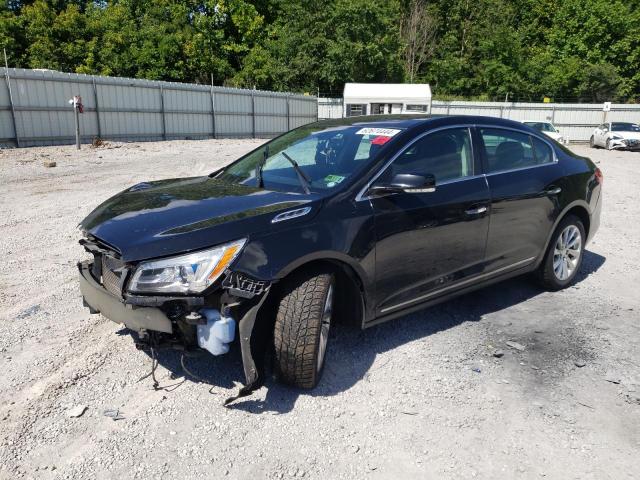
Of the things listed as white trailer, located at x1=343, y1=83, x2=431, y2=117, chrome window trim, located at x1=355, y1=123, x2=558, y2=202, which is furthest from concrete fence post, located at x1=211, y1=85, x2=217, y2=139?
chrome window trim, located at x1=355, y1=123, x2=558, y2=202

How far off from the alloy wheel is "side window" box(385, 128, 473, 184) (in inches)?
59.7

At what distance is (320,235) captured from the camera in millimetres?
3074

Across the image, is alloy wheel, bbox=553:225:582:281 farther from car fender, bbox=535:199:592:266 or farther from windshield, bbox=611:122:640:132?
windshield, bbox=611:122:640:132

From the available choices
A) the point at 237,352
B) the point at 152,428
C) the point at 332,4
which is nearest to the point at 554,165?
the point at 237,352

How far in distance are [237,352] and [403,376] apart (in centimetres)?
114

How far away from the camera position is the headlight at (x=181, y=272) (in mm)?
2732

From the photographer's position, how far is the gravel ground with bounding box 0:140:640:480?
2.62 meters

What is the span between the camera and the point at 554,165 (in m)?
4.77

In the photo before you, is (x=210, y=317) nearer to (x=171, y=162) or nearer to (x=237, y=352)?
(x=237, y=352)

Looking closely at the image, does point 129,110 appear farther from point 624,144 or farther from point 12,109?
point 624,144

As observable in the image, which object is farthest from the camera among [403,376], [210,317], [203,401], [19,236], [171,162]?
[171,162]

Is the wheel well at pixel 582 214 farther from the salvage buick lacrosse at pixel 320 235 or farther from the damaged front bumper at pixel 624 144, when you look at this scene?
the damaged front bumper at pixel 624 144

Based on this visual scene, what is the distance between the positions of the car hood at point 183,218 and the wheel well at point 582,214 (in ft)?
9.82

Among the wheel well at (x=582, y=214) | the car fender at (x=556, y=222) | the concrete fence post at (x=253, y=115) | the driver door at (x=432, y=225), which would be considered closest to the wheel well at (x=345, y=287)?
the driver door at (x=432, y=225)
